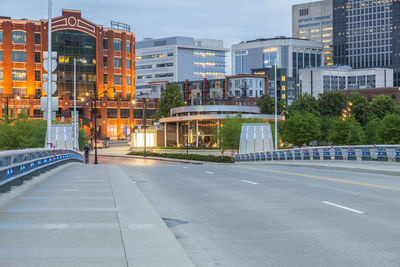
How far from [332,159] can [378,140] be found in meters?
60.9

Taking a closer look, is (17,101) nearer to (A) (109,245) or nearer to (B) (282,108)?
(B) (282,108)

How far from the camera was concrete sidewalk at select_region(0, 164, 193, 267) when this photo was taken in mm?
7547

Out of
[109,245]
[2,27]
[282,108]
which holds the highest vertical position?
[2,27]

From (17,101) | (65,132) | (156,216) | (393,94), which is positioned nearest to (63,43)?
(17,101)

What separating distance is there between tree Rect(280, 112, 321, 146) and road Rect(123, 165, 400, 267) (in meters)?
90.3

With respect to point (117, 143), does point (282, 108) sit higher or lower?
higher

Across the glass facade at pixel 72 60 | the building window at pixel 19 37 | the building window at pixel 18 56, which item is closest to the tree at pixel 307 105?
the glass facade at pixel 72 60

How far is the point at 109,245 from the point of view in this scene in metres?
8.55

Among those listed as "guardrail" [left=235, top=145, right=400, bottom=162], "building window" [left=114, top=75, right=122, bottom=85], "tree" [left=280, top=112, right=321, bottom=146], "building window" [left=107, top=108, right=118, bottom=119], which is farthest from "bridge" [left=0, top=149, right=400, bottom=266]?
"building window" [left=114, top=75, right=122, bottom=85]

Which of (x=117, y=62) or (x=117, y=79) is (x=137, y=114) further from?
(x=117, y=62)

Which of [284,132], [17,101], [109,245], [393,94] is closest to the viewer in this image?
[109,245]

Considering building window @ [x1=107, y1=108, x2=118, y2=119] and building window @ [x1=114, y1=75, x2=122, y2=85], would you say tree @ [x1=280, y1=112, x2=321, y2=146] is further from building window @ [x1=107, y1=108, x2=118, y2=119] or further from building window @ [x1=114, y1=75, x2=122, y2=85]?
building window @ [x1=114, y1=75, x2=122, y2=85]

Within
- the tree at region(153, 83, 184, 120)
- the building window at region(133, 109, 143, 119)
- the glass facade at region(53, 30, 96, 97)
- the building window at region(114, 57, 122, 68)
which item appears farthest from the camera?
the building window at region(133, 109, 143, 119)

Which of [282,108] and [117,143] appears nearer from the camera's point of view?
[117,143]
